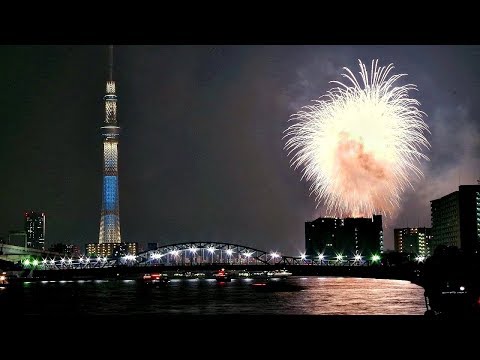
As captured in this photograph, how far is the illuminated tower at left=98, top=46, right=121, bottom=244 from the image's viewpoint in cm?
18062

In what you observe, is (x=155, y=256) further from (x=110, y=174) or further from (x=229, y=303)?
(x=229, y=303)

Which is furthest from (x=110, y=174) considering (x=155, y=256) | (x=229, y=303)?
(x=229, y=303)

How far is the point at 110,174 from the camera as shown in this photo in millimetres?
185500

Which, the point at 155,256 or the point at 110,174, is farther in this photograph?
the point at 110,174

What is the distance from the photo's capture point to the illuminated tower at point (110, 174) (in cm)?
18062

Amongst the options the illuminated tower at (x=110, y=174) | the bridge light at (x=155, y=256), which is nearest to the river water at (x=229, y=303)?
the bridge light at (x=155, y=256)

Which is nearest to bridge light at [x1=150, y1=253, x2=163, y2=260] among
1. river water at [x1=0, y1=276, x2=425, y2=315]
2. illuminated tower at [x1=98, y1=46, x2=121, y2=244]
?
illuminated tower at [x1=98, y1=46, x2=121, y2=244]

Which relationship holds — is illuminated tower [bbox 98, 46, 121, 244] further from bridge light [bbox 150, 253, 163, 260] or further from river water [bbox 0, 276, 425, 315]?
river water [bbox 0, 276, 425, 315]

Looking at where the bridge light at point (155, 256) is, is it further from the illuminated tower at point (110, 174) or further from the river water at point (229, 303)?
Result: the river water at point (229, 303)
